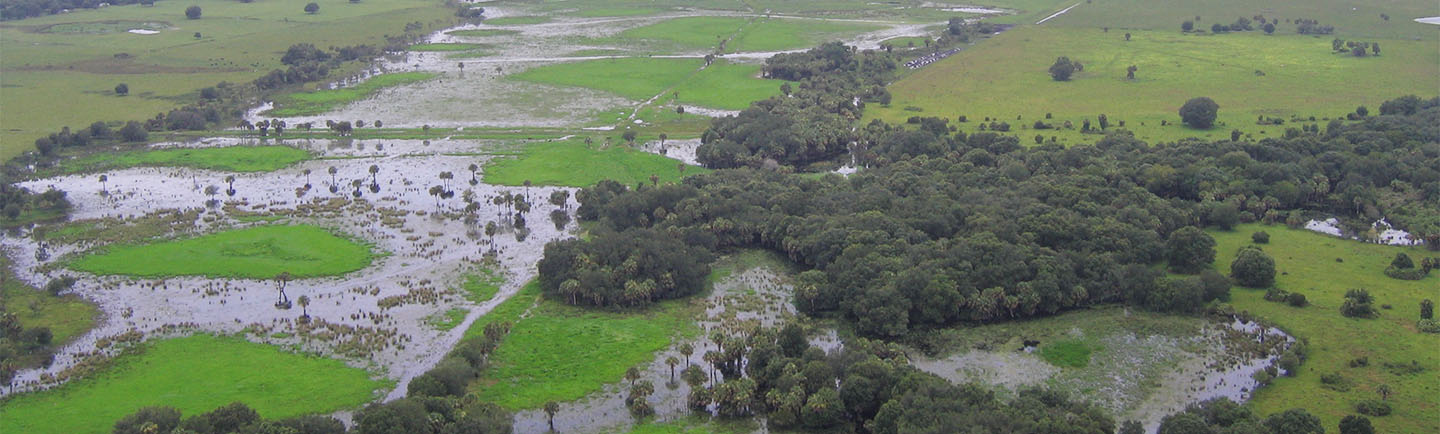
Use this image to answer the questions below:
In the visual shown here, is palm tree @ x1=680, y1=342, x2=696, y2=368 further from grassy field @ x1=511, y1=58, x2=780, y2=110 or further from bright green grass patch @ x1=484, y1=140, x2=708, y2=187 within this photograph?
grassy field @ x1=511, y1=58, x2=780, y2=110

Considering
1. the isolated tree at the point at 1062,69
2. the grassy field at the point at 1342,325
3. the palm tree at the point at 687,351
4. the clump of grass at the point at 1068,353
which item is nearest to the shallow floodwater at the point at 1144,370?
the clump of grass at the point at 1068,353

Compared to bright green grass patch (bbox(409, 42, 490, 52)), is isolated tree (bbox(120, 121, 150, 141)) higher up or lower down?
lower down

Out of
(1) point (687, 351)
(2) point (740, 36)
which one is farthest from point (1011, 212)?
(2) point (740, 36)

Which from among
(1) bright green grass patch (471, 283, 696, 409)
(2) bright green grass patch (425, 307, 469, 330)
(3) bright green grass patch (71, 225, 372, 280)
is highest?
(3) bright green grass patch (71, 225, 372, 280)

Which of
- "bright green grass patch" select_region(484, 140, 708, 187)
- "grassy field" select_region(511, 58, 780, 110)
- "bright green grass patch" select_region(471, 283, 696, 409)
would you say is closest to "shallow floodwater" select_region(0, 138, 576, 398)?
"bright green grass patch" select_region(484, 140, 708, 187)

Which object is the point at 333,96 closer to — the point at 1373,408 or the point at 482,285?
the point at 482,285

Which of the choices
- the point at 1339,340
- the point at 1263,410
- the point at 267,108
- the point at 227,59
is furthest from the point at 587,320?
the point at 227,59
